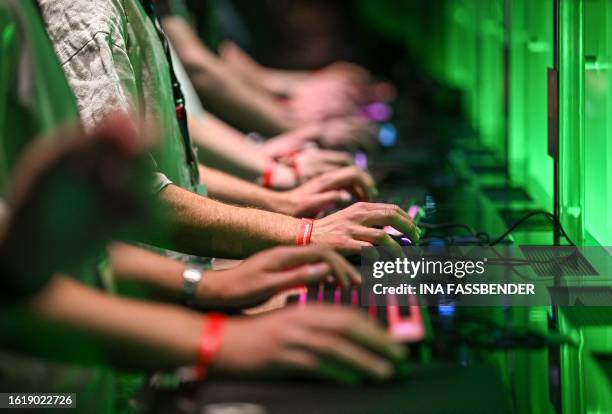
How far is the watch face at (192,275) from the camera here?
1.50m

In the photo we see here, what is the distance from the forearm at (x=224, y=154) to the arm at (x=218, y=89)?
0.94 m

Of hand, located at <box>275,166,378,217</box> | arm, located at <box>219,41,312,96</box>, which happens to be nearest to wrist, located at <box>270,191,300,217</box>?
hand, located at <box>275,166,378,217</box>

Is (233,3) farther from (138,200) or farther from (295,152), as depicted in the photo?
(138,200)

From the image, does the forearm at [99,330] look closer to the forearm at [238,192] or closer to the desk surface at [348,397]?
the desk surface at [348,397]

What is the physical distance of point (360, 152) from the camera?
3.49 m

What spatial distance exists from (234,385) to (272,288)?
303 mm

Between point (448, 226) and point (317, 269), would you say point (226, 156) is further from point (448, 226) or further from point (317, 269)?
point (317, 269)

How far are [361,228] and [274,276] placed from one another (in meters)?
0.41

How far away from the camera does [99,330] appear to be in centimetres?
113

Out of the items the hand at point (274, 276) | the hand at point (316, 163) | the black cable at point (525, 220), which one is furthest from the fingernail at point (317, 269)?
the hand at point (316, 163)

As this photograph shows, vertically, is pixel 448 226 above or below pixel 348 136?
below

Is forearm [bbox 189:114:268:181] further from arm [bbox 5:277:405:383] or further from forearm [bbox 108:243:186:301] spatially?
arm [bbox 5:277:405:383]

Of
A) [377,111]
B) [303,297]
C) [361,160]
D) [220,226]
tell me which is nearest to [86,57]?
[220,226]

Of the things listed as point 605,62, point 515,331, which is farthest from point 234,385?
point 605,62
